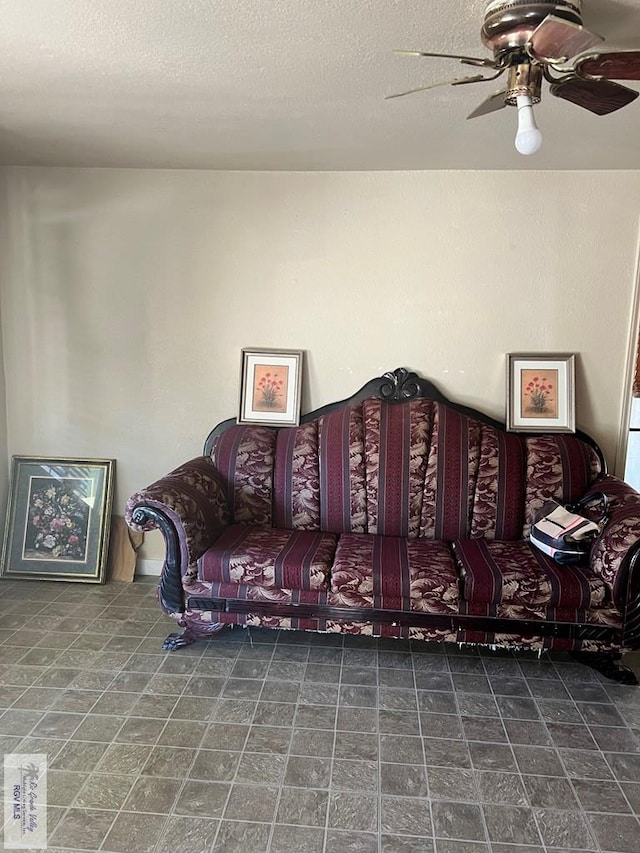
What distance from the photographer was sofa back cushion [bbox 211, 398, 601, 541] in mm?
2988

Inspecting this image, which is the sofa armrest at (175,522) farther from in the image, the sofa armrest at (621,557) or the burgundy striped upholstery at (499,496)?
the sofa armrest at (621,557)

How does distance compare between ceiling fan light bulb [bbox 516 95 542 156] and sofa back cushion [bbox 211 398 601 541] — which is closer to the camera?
ceiling fan light bulb [bbox 516 95 542 156]

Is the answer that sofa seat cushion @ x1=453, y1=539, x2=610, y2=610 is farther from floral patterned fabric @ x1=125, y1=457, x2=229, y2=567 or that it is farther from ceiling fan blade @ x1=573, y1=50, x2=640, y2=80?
ceiling fan blade @ x1=573, y1=50, x2=640, y2=80

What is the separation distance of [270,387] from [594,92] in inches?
82.3

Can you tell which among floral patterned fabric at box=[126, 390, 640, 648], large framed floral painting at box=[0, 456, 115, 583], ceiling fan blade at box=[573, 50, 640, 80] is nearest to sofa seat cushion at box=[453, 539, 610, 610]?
floral patterned fabric at box=[126, 390, 640, 648]

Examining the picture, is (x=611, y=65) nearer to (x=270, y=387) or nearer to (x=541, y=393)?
(x=541, y=393)

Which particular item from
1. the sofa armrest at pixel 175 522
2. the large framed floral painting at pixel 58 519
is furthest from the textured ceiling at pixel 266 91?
the large framed floral painting at pixel 58 519

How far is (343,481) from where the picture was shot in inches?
120

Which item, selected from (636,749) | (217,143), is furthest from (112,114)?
(636,749)

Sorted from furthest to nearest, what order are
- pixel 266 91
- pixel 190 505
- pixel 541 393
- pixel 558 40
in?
pixel 541 393 < pixel 190 505 < pixel 266 91 < pixel 558 40

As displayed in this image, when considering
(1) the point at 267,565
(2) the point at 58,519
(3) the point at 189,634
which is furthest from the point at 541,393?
(2) the point at 58,519

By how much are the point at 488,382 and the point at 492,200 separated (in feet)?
→ 3.15

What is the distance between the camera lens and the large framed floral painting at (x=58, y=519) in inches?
134

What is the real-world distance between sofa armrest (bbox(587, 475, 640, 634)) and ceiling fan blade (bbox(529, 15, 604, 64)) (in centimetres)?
176
